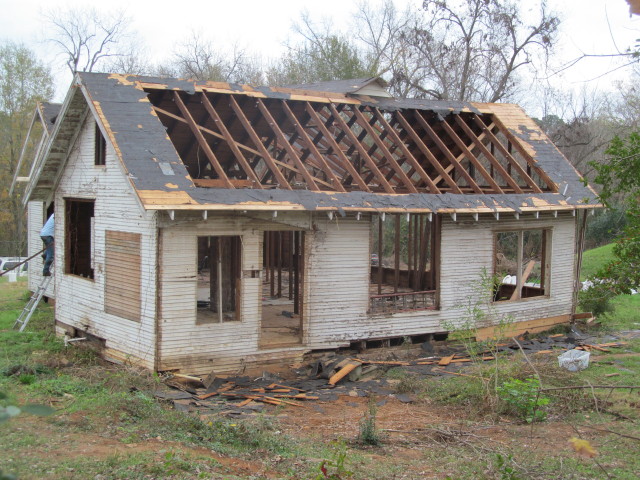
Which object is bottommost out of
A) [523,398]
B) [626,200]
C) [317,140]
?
[523,398]

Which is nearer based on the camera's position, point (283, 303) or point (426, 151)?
point (426, 151)

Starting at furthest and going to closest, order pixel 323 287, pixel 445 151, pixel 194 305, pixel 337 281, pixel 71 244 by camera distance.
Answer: pixel 445 151
pixel 71 244
pixel 337 281
pixel 323 287
pixel 194 305

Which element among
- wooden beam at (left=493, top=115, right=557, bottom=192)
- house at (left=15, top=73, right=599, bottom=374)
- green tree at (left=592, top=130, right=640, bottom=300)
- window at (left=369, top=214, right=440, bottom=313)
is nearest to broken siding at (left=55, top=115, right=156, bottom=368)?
house at (left=15, top=73, right=599, bottom=374)

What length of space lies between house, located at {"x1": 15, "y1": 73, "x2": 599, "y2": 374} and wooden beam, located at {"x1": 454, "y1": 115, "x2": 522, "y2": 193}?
4.6 inches

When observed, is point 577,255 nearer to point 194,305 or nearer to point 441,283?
point 441,283

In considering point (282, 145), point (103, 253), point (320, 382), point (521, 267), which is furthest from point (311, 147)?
point (521, 267)

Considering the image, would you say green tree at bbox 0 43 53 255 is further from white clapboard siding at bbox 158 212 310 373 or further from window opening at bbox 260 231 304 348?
white clapboard siding at bbox 158 212 310 373

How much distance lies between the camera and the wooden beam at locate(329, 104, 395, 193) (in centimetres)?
1609

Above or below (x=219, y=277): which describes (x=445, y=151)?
above

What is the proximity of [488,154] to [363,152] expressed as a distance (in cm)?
437

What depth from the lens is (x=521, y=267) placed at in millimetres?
18766

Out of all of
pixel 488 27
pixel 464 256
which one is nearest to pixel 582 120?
pixel 488 27

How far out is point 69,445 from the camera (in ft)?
26.7

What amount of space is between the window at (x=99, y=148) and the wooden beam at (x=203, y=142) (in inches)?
80.2
